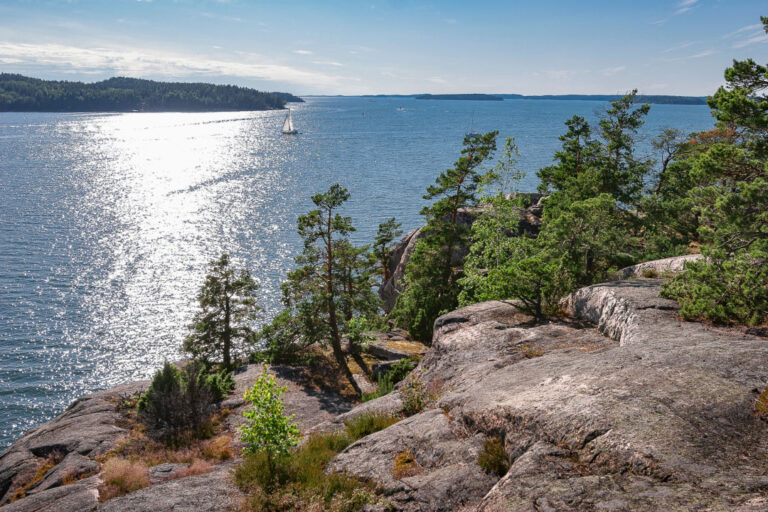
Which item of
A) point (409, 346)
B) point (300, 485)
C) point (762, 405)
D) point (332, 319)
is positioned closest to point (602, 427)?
point (762, 405)

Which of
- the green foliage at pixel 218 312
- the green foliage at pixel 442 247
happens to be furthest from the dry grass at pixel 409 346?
the green foliage at pixel 218 312

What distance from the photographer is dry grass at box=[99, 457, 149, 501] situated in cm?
1270

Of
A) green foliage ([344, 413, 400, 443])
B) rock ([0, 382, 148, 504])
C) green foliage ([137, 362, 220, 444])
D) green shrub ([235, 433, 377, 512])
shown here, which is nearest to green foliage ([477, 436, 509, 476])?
green shrub ([235, 433, 377, 512])

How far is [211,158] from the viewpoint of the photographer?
132125 mm

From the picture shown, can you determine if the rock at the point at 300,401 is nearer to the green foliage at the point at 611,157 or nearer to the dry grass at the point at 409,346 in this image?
the dry grass at the point at 409,346

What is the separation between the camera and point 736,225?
40.8ft

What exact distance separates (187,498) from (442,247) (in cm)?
2566

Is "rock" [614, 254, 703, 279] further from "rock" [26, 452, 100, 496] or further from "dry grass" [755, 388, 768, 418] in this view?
"rock" [26, 452, 100, 496]

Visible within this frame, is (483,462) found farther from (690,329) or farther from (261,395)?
(690,329)

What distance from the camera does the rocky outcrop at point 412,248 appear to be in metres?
40.0

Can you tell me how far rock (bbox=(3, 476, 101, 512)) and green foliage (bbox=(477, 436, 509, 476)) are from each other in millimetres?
10711

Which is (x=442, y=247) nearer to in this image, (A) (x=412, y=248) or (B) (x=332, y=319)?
(B) (x=332, y=319)

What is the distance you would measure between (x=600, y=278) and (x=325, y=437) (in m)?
14.7

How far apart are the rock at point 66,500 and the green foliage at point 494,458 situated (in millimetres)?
10711
